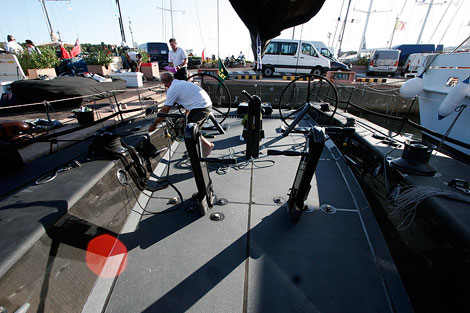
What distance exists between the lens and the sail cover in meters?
1.36

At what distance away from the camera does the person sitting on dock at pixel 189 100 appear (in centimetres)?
267

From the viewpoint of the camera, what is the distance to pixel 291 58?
10.6 metres

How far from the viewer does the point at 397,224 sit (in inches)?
60.6

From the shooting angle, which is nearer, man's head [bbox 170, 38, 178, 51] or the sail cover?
the sail cover

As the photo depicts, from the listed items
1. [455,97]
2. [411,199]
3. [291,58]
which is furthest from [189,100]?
[291,58]

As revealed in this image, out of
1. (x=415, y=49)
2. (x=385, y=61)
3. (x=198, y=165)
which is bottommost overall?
(x=198, y=165)

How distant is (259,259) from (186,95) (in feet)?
7.16

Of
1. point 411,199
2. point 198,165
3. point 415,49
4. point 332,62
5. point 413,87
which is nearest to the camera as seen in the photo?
point 411,199

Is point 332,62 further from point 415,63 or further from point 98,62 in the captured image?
point 98,62

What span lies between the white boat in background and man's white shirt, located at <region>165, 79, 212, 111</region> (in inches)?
184

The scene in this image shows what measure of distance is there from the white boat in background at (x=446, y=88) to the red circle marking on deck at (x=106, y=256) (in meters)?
5.87

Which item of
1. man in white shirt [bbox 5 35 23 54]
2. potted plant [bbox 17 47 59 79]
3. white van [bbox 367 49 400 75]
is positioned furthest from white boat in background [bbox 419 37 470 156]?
man in white shirt [bbox 5 35 23 54]

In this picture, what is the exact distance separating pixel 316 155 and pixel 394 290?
1010 millimetres

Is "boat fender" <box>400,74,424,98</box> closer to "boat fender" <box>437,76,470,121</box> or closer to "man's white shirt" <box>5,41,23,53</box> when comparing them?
"boat fender" <box>437,76,470,121</box>
